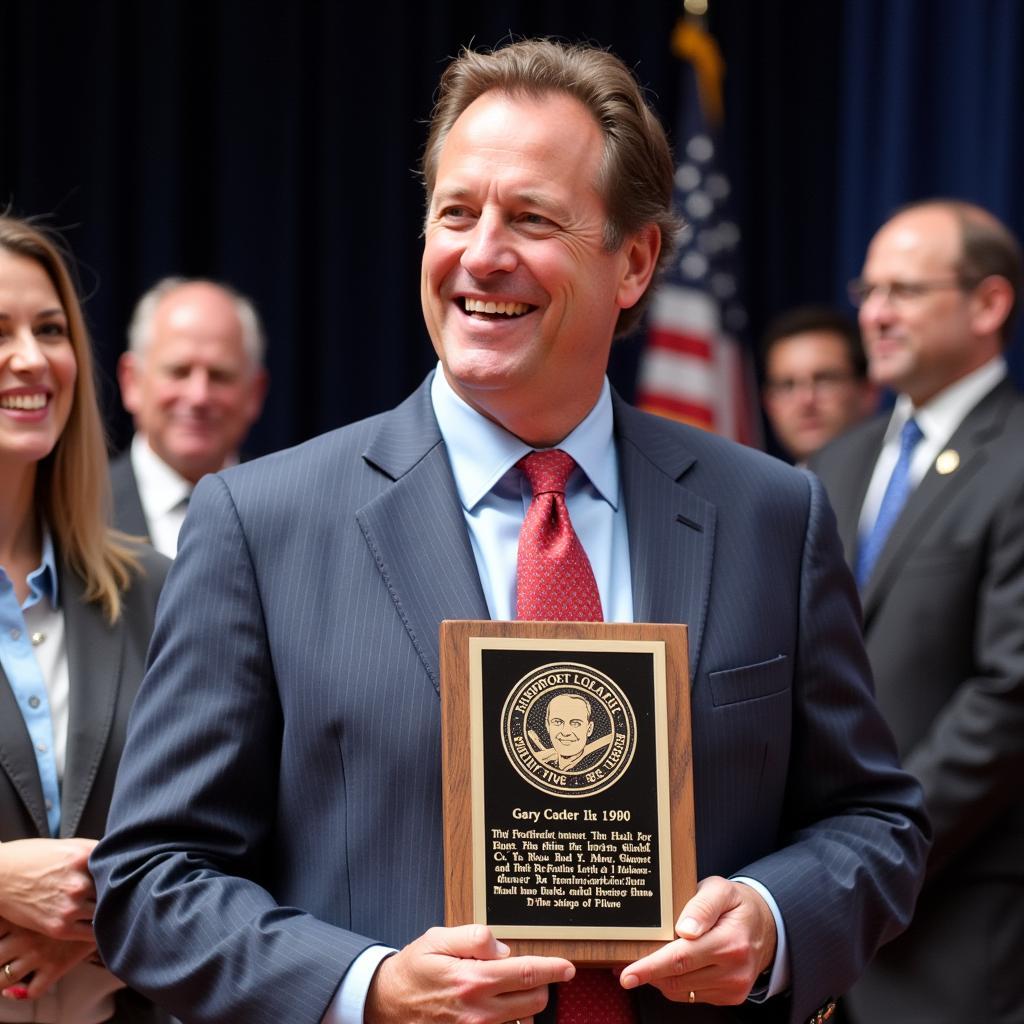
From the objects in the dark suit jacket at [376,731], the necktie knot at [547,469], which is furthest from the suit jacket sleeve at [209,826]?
the necktie knot at [547,469]

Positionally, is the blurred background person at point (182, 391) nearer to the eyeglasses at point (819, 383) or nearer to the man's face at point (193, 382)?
the man's face at point (193, 382)

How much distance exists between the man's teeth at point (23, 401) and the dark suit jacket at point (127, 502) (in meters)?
1.42

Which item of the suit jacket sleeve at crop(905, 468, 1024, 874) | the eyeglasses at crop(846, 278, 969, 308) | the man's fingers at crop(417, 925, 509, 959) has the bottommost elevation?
the suit jacket sleeve at crop(905, 468, 1024, 874)

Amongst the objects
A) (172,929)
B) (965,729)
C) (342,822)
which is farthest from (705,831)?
(965,729)

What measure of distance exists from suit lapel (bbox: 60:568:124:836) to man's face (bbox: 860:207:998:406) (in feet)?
8.00

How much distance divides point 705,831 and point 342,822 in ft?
1.38

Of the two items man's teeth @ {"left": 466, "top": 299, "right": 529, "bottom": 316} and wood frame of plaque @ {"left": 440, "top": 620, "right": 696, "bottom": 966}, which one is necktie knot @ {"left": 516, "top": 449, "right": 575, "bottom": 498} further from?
wood frame of plaque @ {"left": 440, "top": 620, "right": 696, "bottom": 966}

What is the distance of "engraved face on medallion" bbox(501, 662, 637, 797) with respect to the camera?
6.03 feet

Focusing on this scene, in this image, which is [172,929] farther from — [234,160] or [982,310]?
[234,160]

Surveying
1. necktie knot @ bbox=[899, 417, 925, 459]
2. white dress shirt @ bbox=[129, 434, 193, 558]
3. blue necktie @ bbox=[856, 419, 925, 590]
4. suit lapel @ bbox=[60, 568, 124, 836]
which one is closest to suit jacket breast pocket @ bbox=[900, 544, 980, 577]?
blue necktie @ bbox=[856, 419, 925, 590]

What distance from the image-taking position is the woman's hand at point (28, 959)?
7.54 feet

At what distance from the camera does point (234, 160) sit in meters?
6.36

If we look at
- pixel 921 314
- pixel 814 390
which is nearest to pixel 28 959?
pixel 921 314

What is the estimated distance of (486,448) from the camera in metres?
2.15
